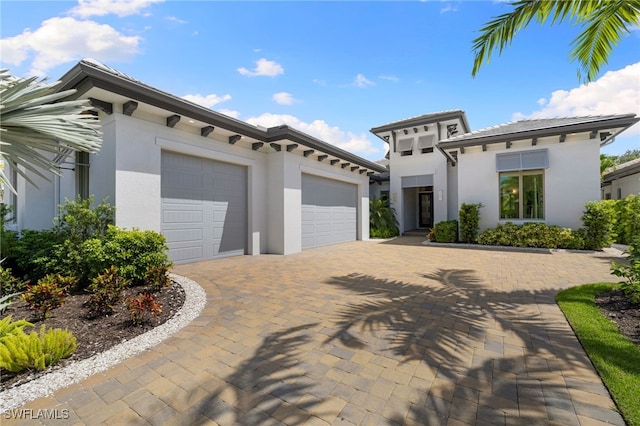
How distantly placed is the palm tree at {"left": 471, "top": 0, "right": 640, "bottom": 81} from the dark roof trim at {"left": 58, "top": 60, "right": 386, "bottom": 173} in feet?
18.4

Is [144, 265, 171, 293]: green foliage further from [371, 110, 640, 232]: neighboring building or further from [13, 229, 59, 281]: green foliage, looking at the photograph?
[371, 110, 640, 232]: neighboring building

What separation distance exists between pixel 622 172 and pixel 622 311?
1612cm

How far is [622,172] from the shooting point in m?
14.4

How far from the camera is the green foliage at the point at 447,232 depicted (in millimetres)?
12586

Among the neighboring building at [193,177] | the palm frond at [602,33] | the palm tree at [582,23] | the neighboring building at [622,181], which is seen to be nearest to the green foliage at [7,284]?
the neighboring building at [193,177]

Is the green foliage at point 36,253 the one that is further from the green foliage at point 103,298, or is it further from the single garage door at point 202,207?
the single garage door at point 202,207

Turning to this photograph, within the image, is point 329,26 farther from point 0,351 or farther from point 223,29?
point 0,351

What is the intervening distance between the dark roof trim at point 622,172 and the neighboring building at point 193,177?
46.5 feet

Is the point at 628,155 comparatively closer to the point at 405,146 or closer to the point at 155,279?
the point at 405,146

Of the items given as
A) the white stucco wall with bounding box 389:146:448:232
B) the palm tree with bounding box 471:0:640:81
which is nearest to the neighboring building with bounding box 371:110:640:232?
the white stucco wall with bounding box 389:146:448:232

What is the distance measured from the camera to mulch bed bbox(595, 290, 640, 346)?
3328mm

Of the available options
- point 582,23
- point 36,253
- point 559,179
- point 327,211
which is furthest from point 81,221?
point 559,179

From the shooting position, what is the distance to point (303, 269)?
7.29 metres

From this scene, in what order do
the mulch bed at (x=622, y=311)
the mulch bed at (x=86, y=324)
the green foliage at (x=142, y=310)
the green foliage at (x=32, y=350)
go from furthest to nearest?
the green foliage at (x=142, y=310), the mulch bed at (x=622, y=311), the mulch bed at (x=86, y=324), the green foliage at (x=32, y=350)
